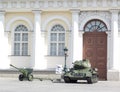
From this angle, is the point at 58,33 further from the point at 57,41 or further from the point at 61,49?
the point at 61,49

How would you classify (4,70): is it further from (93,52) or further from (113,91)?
(113,91)

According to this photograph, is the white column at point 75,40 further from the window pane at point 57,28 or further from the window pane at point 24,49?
the window pane at point 24,49

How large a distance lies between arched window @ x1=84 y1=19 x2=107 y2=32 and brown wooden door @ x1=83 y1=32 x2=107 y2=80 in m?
0.30

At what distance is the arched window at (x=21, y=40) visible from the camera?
33094 millimetres

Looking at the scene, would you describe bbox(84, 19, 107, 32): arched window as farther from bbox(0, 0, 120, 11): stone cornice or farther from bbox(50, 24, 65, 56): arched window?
bbox(50, 24, 65, 56): arched window

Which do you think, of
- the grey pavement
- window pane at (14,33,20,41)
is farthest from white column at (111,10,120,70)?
window pane at (14,33,20,41)

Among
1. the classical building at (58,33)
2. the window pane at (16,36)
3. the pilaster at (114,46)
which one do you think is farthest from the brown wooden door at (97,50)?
the window pane at (16,36)

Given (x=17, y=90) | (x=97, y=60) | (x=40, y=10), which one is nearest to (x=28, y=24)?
(x=40, y=10)

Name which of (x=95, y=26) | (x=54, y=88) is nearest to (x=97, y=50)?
(x=95, y=26)

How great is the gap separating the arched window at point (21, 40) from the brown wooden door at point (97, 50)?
4.48m

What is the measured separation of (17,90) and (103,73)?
13.3 metres

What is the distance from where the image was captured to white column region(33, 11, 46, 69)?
32062 mm

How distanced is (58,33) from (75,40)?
5.56 feet

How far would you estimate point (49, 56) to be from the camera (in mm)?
32562
